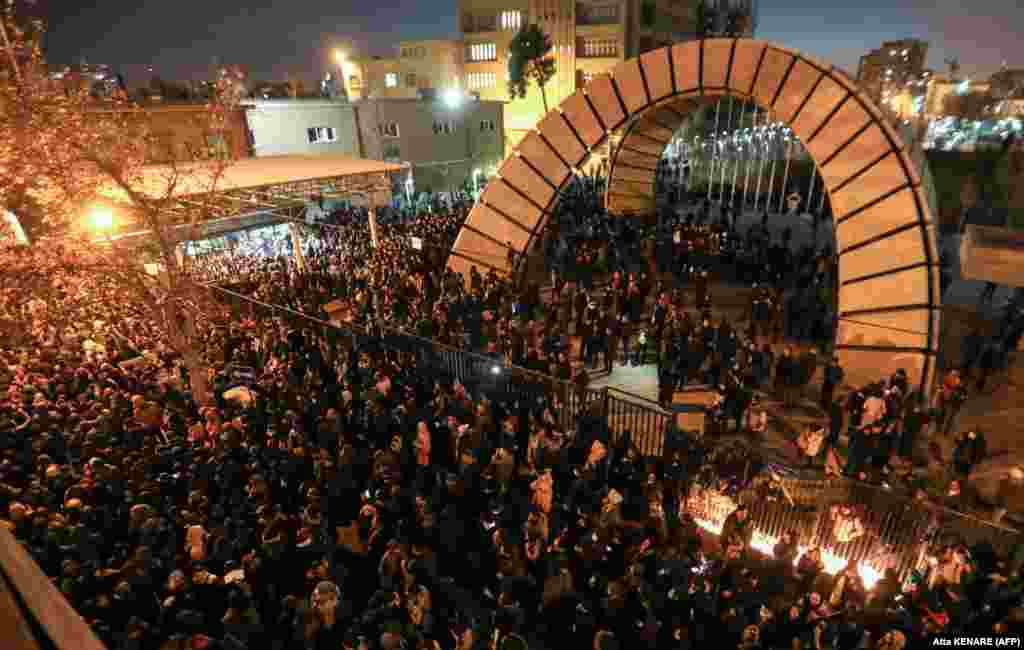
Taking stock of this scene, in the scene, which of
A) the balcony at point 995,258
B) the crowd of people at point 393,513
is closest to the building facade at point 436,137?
the crowd of people at point 393,513

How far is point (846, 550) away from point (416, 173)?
31.5 m

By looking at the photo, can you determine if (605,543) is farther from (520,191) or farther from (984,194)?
(984,194)

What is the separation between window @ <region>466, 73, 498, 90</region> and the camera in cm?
5188

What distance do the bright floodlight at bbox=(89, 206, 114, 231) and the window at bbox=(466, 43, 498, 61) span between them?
4728 cm

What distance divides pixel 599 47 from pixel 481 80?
12.5 m

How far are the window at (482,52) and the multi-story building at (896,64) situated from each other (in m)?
55.5

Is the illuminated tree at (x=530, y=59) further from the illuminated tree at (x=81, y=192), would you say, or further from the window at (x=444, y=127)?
the illuminated tree at (x=81, y=192)

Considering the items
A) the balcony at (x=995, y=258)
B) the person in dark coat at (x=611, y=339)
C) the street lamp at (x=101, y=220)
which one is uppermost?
the street lamp at (x=101, y=220)

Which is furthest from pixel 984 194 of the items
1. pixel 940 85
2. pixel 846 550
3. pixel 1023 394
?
pixel 940 85

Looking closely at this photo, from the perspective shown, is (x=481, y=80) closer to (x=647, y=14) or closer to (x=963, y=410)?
(x=647, y=14)

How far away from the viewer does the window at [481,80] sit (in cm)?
5188

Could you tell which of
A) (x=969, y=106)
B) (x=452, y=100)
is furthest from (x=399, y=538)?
(x=969, y=106)

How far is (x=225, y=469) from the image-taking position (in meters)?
6.31

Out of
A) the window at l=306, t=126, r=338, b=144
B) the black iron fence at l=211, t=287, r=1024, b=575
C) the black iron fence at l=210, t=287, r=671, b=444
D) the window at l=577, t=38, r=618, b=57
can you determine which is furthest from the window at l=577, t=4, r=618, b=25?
the black iron fence at l=211, t=287, r=1024, b=575
